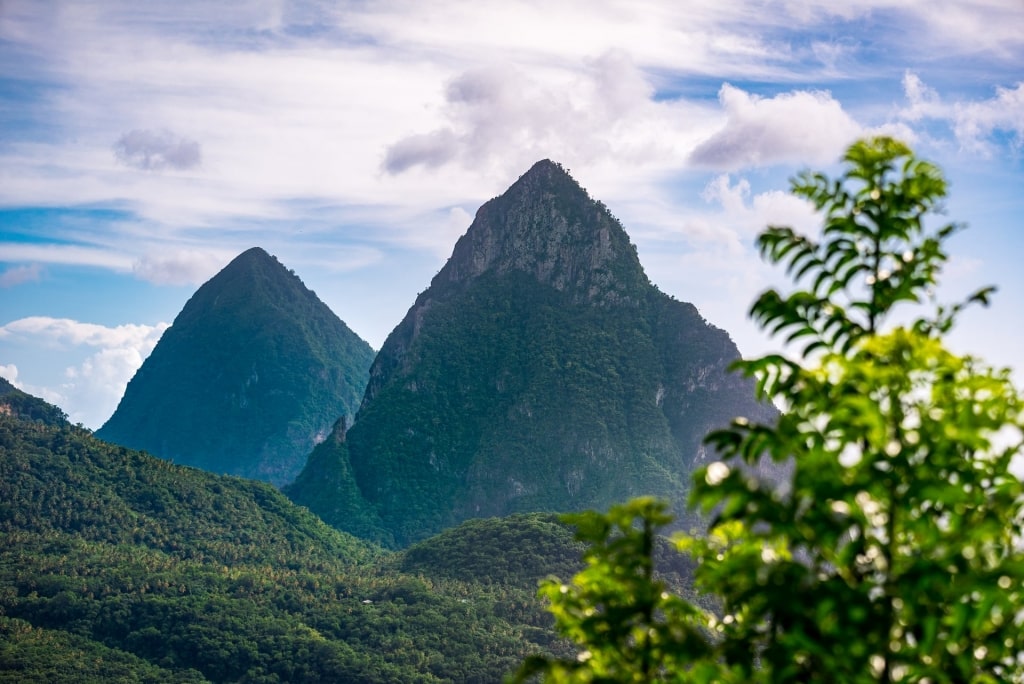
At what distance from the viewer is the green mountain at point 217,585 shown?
105 m

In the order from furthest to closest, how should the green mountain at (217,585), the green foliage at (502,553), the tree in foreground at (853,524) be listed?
the green foliage at (502,553) → the green mountain at (217,585) → the tree in foreground at (853,524)

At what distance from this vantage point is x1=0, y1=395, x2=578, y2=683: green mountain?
105312 mm

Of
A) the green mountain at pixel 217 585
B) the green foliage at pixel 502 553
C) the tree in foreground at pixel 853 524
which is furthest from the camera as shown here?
the green foliage at pixel 502 553

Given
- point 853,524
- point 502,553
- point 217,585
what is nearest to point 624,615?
point 853,524

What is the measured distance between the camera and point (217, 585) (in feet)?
428

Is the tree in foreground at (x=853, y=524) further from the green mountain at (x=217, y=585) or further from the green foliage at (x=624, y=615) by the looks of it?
the green mountain at (x=217, y=585)

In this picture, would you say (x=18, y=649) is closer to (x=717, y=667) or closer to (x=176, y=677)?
(x=176, y=677)

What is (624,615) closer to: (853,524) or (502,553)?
(853,524)

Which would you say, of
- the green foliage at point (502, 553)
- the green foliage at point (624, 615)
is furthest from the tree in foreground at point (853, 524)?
the green foliage at point (502, 553)

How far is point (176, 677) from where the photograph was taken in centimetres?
10275

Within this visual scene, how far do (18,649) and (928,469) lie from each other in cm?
11189

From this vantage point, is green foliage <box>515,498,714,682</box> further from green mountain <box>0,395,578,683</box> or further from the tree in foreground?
green mountain <box>0,395,578,683</box>

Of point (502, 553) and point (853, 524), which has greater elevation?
point (502, 553)

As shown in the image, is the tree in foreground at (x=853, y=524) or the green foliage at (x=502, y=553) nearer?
Answer: the tree in foreground at (x=853, y=524)
